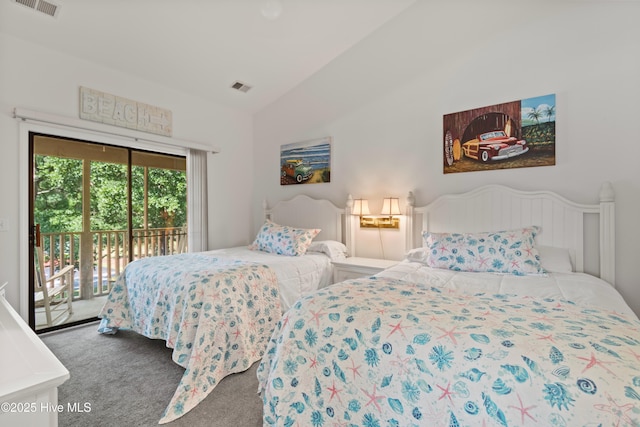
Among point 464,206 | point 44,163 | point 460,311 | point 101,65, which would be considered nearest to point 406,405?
point 460,311

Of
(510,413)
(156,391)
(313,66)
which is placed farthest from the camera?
(313,66)

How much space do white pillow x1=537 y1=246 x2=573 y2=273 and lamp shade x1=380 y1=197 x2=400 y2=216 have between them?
125 cm

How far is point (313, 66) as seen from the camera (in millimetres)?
3373

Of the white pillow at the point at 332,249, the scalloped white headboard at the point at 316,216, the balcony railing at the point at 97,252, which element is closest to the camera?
the balcony railing at the point at 97,252

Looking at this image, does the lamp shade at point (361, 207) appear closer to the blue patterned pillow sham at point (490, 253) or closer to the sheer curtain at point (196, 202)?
the blue patterned pillow sham at point (490, 253)

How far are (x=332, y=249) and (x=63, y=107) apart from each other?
291 cm

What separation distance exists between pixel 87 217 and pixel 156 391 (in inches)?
84.6

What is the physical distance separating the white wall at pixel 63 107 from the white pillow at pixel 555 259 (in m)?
3.57

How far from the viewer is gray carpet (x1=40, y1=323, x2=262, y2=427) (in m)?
1.62

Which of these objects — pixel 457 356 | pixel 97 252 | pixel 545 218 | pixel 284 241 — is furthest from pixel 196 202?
pixel 545 218

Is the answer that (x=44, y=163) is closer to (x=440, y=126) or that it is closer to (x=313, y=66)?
(x=313, y=66)

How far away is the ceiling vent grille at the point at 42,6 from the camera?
7.22 feet

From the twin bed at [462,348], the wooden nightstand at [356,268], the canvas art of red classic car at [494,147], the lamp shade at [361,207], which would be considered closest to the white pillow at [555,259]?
the twin bed at [462,348]

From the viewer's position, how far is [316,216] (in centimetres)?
374
